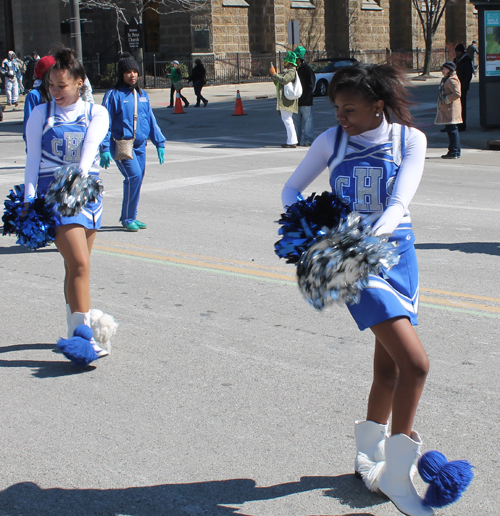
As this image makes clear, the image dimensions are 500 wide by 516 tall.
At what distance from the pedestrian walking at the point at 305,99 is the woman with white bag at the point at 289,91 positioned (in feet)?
0.87

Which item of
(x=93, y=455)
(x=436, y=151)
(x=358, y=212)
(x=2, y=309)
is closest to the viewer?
(x=358, y=212)

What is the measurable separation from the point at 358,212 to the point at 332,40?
43975mm

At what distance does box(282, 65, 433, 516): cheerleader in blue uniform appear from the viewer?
2.79 meters

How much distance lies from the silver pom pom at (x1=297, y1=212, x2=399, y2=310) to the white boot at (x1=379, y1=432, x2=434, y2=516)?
580 mm

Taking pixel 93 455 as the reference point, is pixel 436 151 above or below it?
above

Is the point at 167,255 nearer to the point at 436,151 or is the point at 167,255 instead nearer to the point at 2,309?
the point at 2,309

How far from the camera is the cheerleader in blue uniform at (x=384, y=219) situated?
279 centimetres

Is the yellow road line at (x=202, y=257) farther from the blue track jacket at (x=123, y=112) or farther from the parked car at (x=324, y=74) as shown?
the parked car at (x=324, y=74)

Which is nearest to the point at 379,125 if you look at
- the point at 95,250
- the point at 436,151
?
the point at 95,250

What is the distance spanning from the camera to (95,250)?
25.1 feet

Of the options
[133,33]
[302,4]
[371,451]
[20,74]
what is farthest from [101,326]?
[302,4]

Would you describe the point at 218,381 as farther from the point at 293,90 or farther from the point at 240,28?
the point at 240,28

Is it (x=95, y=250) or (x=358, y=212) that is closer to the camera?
(x=358, y=212)

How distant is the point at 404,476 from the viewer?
282 cm
